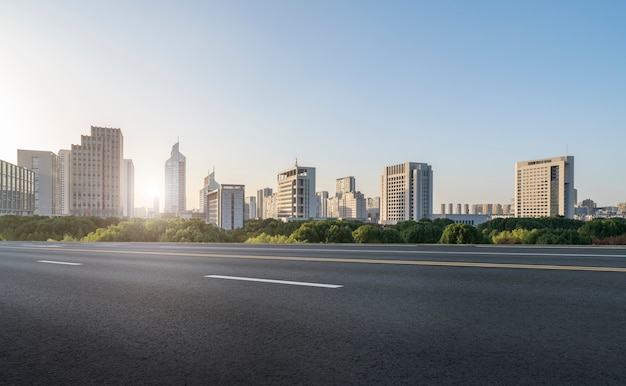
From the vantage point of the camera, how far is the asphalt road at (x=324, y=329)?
3.39 meters

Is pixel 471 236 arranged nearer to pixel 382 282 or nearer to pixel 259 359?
pixel 382 282

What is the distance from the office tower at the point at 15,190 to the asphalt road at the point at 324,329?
386 feet

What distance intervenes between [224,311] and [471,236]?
2810 centimetres

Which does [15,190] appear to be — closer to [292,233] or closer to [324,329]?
[292,233]

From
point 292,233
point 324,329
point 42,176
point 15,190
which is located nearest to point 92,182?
point 42,176

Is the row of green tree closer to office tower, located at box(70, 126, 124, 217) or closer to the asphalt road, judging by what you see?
the asphalt road

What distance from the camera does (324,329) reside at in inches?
182

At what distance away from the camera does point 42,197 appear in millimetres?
151750

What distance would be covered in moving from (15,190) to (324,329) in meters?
134

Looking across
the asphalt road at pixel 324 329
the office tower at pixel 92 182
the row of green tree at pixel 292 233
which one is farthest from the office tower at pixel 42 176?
the asphalt road at pixel 324 329

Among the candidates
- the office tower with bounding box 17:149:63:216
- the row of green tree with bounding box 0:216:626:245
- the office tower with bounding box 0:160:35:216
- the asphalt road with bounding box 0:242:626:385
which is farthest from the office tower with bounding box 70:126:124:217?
the asphalt road with bounding box 0:242:626:385

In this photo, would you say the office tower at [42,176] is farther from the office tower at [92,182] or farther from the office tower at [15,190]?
the office tower at [92,182]

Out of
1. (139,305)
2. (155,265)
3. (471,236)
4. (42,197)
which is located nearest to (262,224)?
(471,236)

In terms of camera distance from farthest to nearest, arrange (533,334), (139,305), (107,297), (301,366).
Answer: (107,297) → (139,305) → (533,334) → (301,366)
